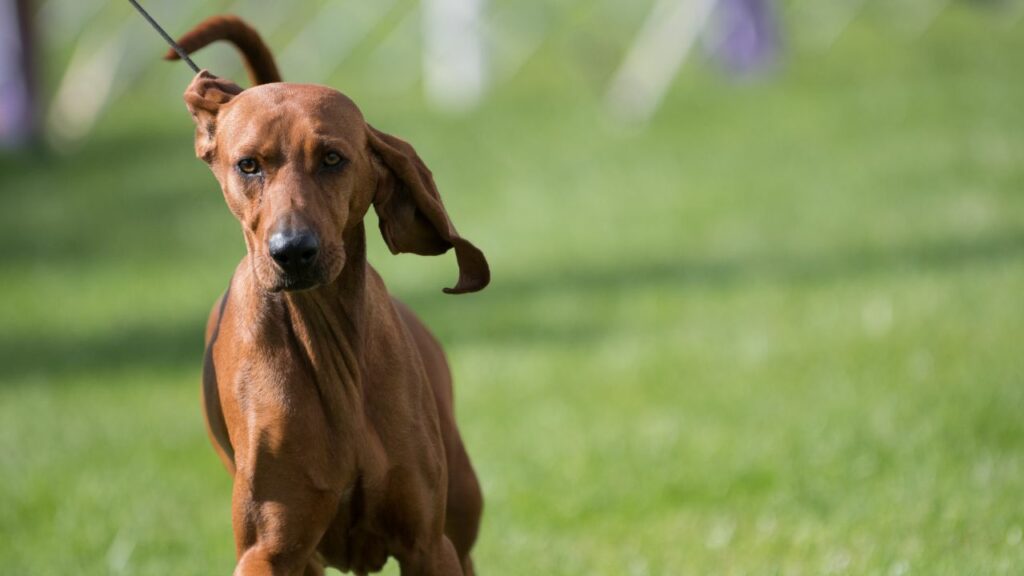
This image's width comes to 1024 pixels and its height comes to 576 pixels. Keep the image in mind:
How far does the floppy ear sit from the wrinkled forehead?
4.6 inches

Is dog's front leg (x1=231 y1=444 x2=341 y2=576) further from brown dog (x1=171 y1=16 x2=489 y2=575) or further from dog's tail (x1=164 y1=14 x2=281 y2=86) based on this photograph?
dog's tail (x1=164 y1=14 x2=281 y2=86)

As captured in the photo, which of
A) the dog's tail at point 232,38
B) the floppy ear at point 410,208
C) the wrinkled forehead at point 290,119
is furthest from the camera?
the dog's tail at point 232,38

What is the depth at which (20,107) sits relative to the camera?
17.0 m

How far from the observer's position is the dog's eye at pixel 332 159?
3760 millimetres

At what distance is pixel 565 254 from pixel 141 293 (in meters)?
3.15

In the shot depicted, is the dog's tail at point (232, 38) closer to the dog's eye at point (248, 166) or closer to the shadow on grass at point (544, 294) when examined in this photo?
the dog's eye at point (248, 166)

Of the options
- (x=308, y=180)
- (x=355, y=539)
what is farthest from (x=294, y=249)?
(x=355, y=539)

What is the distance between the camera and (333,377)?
4.04 metres

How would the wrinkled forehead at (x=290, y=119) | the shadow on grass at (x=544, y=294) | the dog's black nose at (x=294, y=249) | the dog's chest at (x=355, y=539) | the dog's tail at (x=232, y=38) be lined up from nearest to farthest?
the dog's black nose at (x=294, y=249), the wrinkled forehead at (x=290, y=119), the dog's chest at (x=355, y=539), the dog's tail at (x=232, y=38), the shadow on grass at (x=544, y=294)

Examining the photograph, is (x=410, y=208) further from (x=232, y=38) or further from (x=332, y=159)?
(x=232, y=38)

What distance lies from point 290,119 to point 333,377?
0.68m

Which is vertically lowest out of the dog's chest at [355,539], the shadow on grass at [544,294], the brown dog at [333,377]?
the shadow on grass at [544,294]

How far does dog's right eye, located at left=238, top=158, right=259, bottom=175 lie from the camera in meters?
3.75

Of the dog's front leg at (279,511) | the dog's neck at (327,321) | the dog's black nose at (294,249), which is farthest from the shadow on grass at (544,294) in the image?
the dog's black nose at (294,249)
